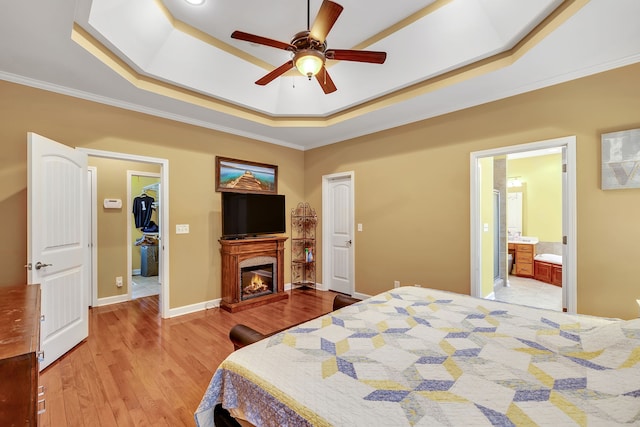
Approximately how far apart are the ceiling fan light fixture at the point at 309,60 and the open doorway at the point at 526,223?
228cm

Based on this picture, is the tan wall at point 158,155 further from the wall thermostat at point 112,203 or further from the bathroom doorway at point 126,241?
the wall thermostat at point 112,203

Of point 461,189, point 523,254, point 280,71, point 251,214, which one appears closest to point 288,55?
point 280,71

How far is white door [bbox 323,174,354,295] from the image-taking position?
4645 millimetres

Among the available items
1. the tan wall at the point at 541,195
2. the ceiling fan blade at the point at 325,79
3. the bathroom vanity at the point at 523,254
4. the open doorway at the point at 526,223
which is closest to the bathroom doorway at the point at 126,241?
the ceiling fan blade at the point at 325,79

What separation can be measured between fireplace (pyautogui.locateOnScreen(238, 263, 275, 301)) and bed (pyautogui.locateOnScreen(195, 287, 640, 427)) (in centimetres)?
281

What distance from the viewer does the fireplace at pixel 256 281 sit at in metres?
4.19

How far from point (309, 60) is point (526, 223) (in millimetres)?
6888

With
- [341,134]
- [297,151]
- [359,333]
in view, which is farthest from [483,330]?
[297,151]

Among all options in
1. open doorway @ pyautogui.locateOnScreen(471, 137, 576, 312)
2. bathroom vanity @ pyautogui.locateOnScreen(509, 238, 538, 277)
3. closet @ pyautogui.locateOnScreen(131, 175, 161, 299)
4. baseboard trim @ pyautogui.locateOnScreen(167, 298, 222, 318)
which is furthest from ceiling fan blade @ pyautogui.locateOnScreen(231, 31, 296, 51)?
bathroom vanity @ pyautogui.locateOnScreen(509, 238, 538, 277)

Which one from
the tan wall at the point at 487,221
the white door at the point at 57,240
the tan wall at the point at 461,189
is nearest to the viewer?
the white door at the point at 57,240

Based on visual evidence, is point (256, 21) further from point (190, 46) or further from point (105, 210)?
point (105, 210)

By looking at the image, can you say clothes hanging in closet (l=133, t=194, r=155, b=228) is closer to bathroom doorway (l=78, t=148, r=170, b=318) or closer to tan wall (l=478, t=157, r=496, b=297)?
bathroom doorway (l=78, t=148, r=170, b=318)

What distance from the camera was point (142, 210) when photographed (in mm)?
5965

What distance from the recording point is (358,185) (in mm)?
4453
